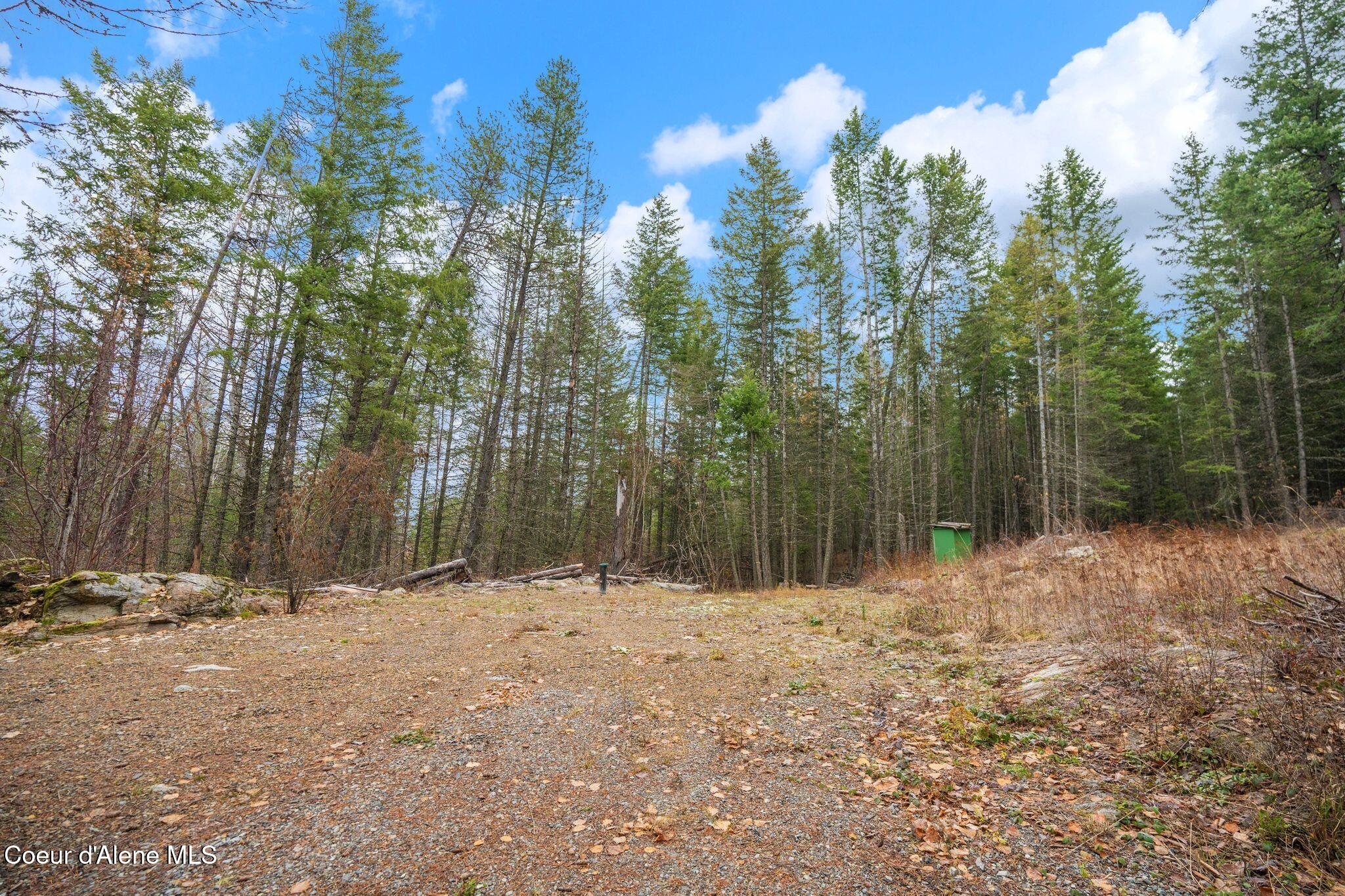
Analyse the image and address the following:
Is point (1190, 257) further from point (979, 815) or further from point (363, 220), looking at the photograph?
point (363, 220)

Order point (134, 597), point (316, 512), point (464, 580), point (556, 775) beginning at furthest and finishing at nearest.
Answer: point (464, 580) → point (316, 512) → point (134, 597) → point (556, 775)

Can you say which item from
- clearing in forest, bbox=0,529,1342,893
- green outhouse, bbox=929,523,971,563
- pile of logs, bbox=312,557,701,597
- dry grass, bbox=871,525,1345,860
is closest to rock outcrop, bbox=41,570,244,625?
clearing in forest, bbox=0,529,1342,893

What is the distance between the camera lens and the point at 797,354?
18125 mm

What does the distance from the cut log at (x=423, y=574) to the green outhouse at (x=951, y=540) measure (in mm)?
11660

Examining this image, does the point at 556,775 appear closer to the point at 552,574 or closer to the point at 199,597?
the point at 199,597

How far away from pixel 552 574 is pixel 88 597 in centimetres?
861

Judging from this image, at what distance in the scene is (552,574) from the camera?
13172 millimetres

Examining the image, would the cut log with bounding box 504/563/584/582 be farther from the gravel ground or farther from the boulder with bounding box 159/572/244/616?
the gravel ground

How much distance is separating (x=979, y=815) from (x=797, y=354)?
16.8 m

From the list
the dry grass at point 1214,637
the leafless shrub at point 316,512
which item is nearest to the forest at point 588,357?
the leafless shrub at point 316,512

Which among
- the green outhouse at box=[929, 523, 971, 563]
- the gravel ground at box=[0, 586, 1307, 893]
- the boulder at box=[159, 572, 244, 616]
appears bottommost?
the gravel ground at box=[0, 586, 1307, 893]

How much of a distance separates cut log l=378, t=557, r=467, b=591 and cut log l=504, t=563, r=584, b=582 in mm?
1188

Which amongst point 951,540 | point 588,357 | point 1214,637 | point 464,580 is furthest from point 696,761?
point 588,357

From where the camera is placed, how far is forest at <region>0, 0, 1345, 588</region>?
274 inches
